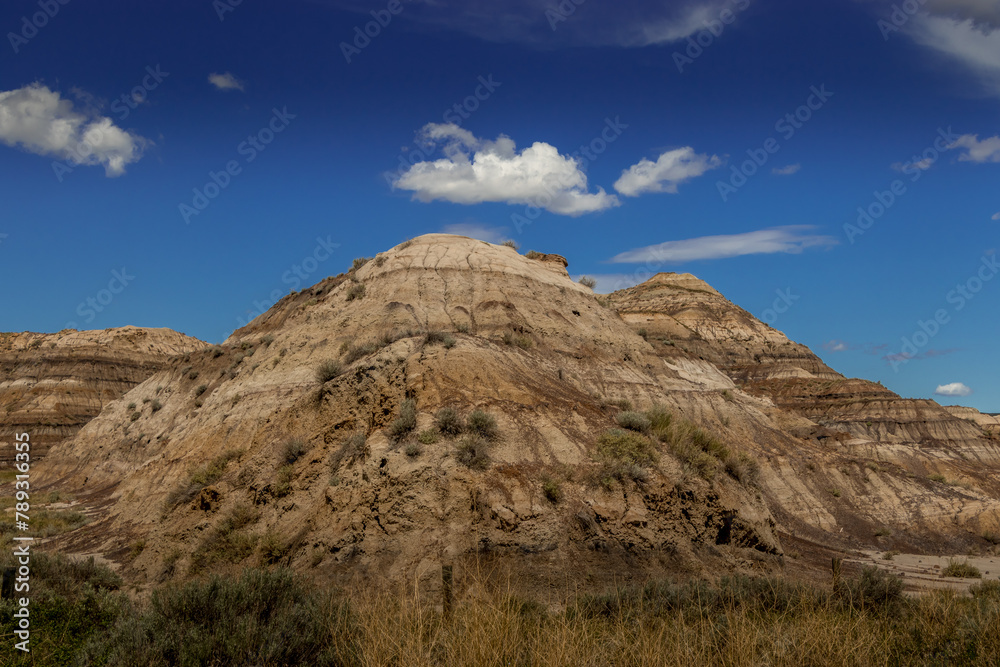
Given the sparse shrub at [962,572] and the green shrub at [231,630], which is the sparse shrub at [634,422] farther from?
the sparse shrub at [962,572]

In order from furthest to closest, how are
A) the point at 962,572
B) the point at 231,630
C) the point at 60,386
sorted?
the point at 60,386 < the point at 962,572 < the point at 231,630

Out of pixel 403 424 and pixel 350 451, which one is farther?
pixel 350 451

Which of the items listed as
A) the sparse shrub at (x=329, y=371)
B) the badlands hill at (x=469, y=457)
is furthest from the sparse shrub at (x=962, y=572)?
the sparse shrub at (x=329, y=371)

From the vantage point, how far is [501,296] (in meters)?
23.8

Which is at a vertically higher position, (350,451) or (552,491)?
(350,451)

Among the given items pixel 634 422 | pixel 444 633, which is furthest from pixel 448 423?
pixel 444 633

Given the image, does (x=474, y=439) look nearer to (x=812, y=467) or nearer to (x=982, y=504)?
(x=812, y=467)

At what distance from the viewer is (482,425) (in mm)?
14125

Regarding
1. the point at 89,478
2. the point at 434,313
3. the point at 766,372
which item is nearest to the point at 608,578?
the point at 434,313

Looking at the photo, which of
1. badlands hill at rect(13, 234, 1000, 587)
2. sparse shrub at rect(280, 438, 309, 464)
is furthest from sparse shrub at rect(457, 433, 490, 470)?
sparse shrub at rect(280, 438, 309, 464)

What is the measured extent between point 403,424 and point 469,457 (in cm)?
195

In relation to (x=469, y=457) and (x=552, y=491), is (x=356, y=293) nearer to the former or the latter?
(x=469, y=457)

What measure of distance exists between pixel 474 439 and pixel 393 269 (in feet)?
46.3

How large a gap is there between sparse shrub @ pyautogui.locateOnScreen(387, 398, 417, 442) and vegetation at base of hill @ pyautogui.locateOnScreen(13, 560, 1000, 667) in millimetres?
5453
